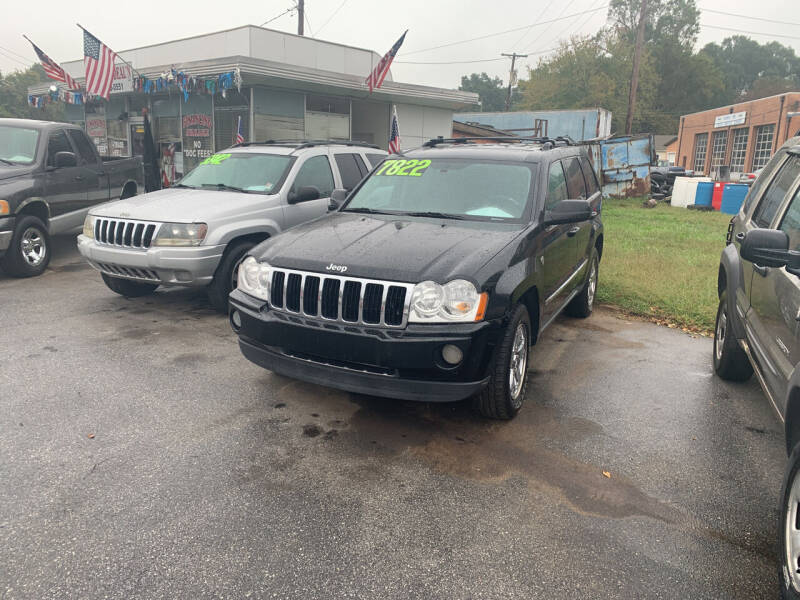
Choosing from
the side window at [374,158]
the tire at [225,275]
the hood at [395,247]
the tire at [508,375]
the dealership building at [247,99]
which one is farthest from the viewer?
the dealership building at [247,99]

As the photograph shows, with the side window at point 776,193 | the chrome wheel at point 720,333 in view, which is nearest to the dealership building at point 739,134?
the chrome wheel at point 720,333

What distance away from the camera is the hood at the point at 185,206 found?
6.27 metres

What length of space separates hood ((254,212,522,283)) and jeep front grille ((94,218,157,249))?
2254mm

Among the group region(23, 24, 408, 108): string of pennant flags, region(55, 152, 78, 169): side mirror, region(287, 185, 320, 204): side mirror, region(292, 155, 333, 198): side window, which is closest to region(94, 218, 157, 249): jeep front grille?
region(287, 185, 320, 204): side mirror

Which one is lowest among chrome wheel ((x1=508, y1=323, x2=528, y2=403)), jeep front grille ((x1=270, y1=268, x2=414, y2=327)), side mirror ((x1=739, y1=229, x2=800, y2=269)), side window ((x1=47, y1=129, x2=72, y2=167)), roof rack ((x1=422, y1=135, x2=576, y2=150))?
chrome wheel ((x1=508, y1=323, x2=528, y2=403))

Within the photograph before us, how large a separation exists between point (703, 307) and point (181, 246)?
586 centimetres

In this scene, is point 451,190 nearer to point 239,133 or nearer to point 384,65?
point 384,65

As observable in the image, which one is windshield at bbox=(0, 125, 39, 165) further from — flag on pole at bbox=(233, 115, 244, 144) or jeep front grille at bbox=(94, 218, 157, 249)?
flag on pole at bbox=(233, 115, 244, 144)

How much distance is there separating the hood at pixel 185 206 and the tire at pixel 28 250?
2200 millimetres

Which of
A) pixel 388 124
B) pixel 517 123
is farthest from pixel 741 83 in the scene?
pixel 388 124

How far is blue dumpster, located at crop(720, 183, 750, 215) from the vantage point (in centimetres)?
1770

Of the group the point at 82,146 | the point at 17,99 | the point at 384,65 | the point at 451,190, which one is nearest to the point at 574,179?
the point at 451,190

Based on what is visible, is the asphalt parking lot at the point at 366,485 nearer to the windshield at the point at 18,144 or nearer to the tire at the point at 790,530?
the tire at the point at 790,530

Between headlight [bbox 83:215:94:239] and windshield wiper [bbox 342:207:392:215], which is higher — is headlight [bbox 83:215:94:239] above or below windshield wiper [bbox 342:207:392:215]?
below
